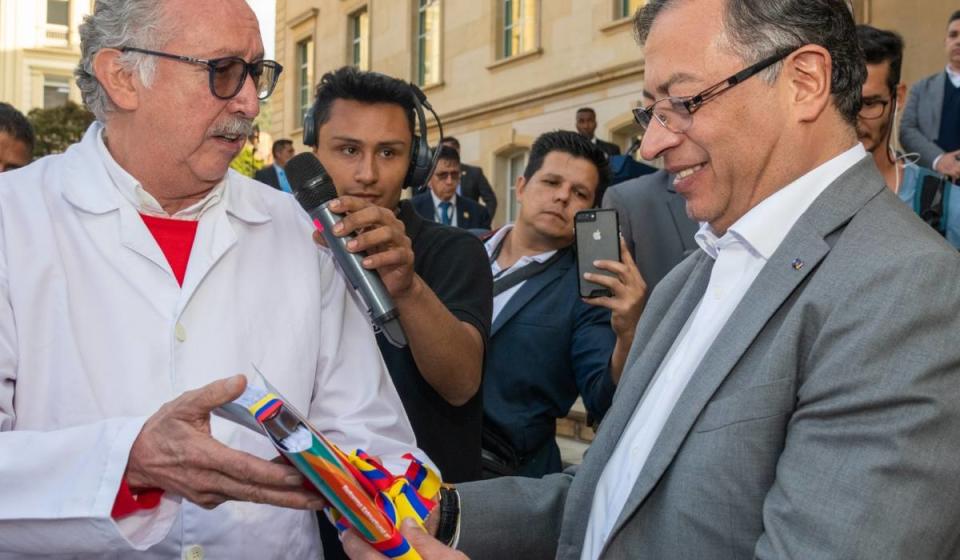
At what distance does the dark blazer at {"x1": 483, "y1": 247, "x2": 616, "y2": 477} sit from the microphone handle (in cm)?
132

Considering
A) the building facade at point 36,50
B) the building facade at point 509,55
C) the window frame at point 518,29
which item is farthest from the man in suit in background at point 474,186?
the building facade at point 36,50

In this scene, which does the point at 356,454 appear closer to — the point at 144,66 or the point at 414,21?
the point at 144,66

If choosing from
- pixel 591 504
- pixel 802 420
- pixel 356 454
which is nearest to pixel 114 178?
pixel 356 454

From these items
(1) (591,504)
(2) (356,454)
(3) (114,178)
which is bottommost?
(1) (591,504)

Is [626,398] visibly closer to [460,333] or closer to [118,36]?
[460,333]

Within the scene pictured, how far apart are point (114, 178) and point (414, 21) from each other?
66.9 feet

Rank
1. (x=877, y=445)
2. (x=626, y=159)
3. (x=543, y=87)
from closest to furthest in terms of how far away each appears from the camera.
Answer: (x=877, y=445)
(x=626, y=159)
(x=543, y=87)

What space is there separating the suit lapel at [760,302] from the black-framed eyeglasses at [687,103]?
306mm

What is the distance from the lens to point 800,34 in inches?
88.6

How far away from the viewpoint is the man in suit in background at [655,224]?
4.56 metres

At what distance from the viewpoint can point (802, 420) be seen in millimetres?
1872

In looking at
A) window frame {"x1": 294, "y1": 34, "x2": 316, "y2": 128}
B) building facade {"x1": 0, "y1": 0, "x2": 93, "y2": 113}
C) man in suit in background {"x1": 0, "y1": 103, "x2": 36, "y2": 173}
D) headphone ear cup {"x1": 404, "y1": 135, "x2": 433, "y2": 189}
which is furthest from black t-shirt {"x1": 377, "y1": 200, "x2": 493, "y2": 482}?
building facade {"x1": 0, "y1": 0, "x2": 93, "y2": 113}

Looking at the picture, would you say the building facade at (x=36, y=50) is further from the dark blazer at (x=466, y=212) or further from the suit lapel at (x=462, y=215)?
the suit lapel at (x=462, y=215)

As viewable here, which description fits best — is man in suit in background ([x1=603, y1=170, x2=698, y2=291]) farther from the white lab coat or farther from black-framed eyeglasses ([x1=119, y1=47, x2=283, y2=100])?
black-framed eyeglasses ([x1=119, y1=47, x2=283, y2=100])
